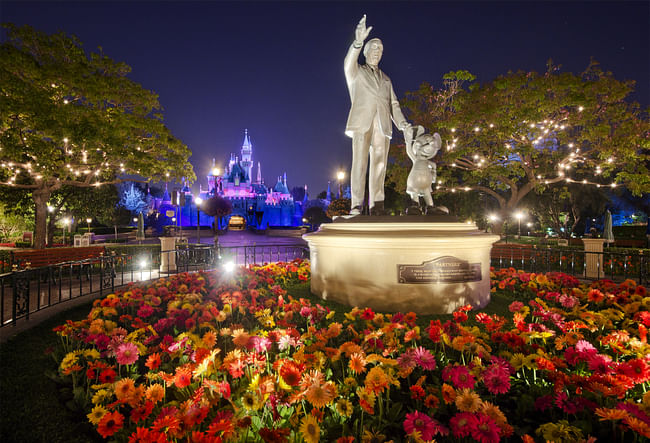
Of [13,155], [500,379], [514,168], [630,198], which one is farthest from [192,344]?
[630,198]

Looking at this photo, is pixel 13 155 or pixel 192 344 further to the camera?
pixel 13 155

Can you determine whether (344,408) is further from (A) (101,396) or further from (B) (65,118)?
(B) (65,118)

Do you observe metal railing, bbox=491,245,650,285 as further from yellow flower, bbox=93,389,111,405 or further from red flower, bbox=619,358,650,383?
yellow flower, bbox=93,389,111,405

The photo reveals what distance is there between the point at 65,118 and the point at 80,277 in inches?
379

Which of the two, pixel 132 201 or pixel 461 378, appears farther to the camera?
pixel 132 201

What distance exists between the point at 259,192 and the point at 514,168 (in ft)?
256

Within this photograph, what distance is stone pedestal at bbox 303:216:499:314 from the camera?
508 centimetres

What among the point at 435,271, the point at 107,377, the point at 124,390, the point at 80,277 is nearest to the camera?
the point at 124,390

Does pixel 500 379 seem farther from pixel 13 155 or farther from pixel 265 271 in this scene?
pixel 13 155

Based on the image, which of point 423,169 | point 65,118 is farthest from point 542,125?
point 65,118

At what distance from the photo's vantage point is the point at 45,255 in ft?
38.4

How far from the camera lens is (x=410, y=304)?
5.06 metres

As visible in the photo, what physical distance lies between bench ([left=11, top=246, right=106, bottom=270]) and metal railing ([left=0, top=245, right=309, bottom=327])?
41 cm

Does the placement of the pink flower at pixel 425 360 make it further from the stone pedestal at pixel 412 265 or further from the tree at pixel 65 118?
the tree at pixel 65 118
